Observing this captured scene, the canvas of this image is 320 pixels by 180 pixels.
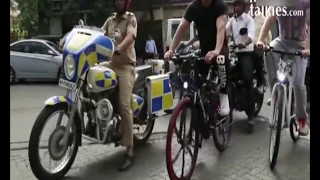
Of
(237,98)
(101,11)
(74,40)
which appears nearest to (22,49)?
(101,11)

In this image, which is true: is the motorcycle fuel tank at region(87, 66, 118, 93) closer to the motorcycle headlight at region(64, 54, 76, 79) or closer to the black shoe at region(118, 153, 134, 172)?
the motorcycle headlight at region(64, 54, 76, 79)

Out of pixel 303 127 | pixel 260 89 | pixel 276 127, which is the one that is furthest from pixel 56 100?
Answer: pixel 260 89

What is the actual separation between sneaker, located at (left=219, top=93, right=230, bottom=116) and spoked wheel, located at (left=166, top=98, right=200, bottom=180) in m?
0.67

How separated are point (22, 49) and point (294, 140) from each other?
11.2m

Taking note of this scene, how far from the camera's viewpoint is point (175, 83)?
5316mm

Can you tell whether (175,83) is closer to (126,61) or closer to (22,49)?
(126,61)

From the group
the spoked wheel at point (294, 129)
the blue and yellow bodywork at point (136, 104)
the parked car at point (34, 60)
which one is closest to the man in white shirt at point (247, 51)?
the spoked wheel at point (294, 129)

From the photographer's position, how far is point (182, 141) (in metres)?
4.14

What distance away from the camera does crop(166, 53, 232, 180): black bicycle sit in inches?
158

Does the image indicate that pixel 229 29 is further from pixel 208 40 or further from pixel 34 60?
pixel 34 60

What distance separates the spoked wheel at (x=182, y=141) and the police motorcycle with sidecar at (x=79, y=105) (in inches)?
33.2

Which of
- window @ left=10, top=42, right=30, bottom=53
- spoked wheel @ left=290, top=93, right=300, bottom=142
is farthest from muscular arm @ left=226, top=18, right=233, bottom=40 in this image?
window @ left=10, top=42, right=30, bottom=53

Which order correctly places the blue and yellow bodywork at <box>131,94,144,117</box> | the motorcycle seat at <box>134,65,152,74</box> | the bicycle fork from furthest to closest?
the motorcycle seat at <box>134,65,152,74</box>
the blue and yellow bodywork at <box>131,94,144,117</box>
the bicycle fork

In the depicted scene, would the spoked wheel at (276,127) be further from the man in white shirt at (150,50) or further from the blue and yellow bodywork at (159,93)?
the man in white shirt at (150,50)
